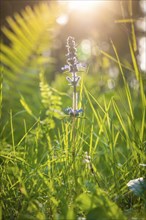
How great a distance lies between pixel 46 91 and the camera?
6.44 ft

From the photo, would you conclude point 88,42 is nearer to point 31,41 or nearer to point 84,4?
point 84,4

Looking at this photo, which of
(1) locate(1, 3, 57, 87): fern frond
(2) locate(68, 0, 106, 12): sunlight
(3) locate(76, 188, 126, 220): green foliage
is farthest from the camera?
(2) locate(68, 0, 106, 12): sunlight

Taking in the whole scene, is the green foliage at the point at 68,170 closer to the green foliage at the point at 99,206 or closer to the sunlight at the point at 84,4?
the green foliage at the point at 99,206

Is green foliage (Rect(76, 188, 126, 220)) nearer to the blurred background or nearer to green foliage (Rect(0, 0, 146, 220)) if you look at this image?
green foliage (Rect(0, 0, 146, 220))

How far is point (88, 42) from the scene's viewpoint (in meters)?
8.04

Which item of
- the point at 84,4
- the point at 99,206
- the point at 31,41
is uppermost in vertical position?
the point at 84,4

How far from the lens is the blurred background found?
1.64 meters

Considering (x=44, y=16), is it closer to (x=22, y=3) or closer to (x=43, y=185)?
(x=43, y=185)

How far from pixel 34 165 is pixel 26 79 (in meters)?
0.46

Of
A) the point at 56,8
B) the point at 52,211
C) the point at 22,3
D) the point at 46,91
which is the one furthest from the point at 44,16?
the point at 22,3

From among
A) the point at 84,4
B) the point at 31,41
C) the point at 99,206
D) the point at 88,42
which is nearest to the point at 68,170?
the point at 99,206

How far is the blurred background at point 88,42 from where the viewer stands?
64.5 inches

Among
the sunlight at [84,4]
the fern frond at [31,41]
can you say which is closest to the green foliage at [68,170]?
the fern frond at [31,41]

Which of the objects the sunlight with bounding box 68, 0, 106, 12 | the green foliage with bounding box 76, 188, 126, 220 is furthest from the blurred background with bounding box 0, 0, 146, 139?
the green foliage with bounding box 76, 188, 126, 220
